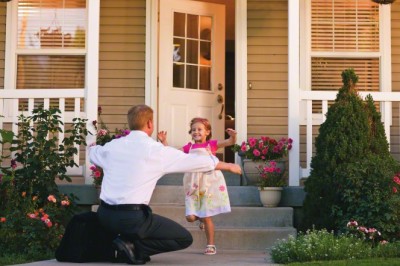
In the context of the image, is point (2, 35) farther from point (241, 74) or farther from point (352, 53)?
point (352, 53)

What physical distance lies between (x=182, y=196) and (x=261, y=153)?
991 millimetres

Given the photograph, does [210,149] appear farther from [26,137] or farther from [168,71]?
[168,71]

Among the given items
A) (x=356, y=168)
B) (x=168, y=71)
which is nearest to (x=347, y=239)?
(x=356, y=168)

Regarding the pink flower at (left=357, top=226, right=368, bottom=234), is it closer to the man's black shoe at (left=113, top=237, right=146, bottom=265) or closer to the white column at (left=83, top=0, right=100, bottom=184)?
the man's black shoe at (left=113, top=237, right=146, bottom=265)

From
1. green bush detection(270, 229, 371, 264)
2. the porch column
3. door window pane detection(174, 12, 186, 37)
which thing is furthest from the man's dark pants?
door window pane detection(174, 12, 186, 37)

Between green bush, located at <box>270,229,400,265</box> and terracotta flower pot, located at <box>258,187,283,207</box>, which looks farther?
terracotta flower pot, located at <box>258,187,283,207</box>

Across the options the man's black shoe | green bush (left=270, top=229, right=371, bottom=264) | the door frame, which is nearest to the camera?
the man's black shoe

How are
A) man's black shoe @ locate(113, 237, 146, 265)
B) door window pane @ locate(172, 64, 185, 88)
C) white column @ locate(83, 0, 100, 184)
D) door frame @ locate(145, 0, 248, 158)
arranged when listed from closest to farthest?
man's black shoe @ locate(113, 237, 146, 265), white column @ locate(83, 0, 100, 184), door frame @ locate(145, 0, 248, 158), door window pane @ locate(172, 64, 185, 88)

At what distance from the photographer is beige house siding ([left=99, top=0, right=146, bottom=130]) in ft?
32.0

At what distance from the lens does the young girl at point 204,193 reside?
271 inches

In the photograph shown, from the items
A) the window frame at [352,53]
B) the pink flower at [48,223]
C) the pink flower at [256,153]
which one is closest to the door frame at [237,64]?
the window frame at [352,53]

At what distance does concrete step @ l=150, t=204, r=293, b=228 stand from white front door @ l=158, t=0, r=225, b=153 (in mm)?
1962

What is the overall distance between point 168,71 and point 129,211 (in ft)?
14.6

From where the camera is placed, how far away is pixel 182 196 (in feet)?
27.5
